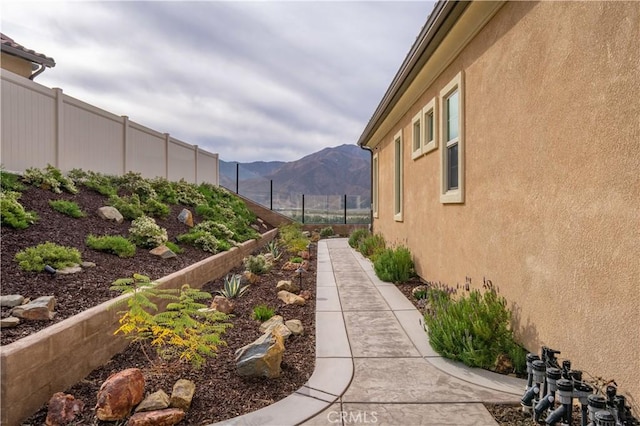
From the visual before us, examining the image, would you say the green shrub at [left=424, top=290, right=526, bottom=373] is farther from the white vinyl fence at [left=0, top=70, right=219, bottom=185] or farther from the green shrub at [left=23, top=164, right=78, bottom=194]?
the white vinyl fence at [left=0, top=70, right=219, bottom=185]

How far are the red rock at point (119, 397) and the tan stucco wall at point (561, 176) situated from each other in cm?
329

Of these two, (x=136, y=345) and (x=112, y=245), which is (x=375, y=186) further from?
(x=136, y=345)

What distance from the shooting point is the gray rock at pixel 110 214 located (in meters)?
6.51

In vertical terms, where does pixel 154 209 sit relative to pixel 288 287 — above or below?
above

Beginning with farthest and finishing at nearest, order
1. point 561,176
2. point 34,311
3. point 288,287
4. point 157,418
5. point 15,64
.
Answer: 1. point 15,64
2. point 288,287
3. point 34,311
4. point 561,176
5. point 157,418

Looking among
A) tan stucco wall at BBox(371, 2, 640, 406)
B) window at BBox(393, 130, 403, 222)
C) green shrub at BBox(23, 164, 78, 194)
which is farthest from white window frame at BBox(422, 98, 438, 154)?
green shrub at BBox(23, 164, 78, 194)

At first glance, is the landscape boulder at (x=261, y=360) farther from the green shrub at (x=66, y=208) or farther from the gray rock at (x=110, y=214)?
the gray rock at (x=110, y=214)

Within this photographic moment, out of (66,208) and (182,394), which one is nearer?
(182,394)

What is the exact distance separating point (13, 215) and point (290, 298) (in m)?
4.07

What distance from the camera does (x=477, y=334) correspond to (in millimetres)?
3324

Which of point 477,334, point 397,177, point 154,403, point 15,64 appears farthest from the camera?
point 15,64

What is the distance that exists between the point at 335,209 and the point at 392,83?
13.1 meters

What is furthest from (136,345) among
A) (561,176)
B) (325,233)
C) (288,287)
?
(325,233)

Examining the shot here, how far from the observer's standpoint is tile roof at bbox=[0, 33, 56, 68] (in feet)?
36.4
